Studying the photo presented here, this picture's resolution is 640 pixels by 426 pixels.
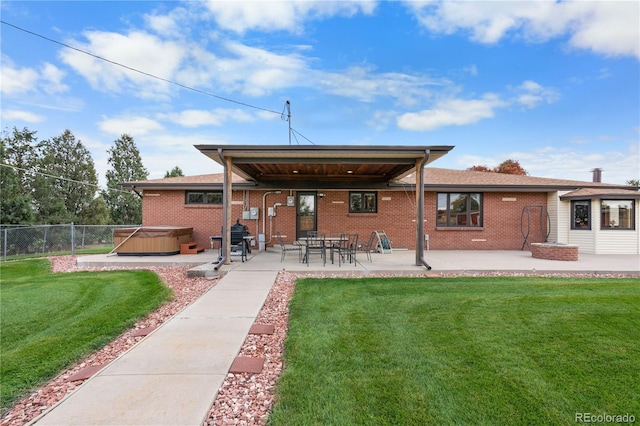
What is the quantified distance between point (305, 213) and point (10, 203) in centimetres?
1650

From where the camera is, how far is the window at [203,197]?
11609 millimetres

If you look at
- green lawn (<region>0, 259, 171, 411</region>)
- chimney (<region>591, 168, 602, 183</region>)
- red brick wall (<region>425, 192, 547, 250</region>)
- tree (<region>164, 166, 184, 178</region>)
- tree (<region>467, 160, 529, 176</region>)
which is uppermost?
tree (<region>467, 160, 529, 176</region>)

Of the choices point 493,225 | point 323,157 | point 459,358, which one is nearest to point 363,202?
point 323,157

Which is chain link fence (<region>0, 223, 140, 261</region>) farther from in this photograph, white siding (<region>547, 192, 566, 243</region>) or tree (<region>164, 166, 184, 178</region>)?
white siding (<region>547, 192, 566, 243</region>)

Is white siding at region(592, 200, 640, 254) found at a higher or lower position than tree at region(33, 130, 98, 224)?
lower

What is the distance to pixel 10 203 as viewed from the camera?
15.8 m

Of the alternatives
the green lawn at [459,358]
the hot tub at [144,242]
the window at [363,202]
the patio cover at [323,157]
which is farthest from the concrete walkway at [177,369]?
the window at [363,202]

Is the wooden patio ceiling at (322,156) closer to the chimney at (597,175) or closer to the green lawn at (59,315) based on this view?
the green lawn at (59,315)

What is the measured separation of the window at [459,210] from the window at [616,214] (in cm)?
384

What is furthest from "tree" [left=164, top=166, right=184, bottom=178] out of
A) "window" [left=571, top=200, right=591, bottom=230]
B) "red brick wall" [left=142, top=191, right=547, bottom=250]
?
"window" [left=571, top=200, right=591, bottom=230]

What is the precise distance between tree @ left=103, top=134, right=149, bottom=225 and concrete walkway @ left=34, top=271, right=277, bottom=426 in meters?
26.7

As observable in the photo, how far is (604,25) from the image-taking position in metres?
10.1

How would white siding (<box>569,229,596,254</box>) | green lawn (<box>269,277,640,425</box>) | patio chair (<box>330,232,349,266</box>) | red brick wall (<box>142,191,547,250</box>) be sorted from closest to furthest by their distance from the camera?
1. green lawn (<box>269,277,640,425</box>)
2. patio chair (<box>330,232,349,266</box>)
3. white siding (<box>569,229,596,254</box>)
4. red brick wall (<box>142,191,547,250</box>)

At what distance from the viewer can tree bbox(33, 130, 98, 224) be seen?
2153 cm
